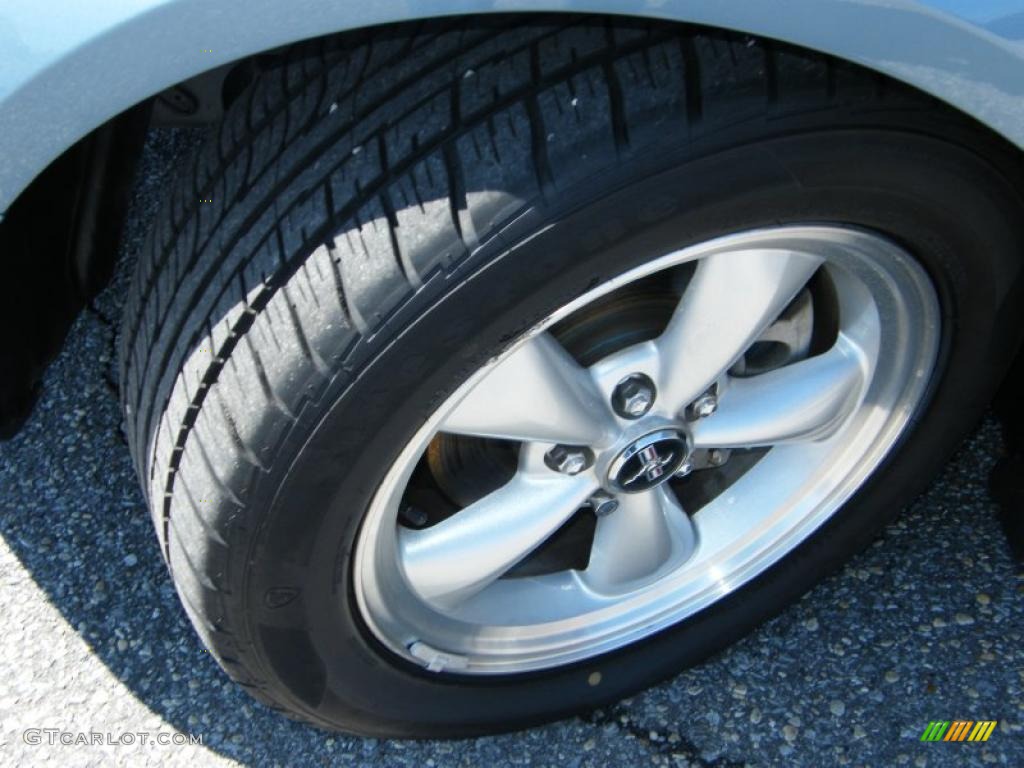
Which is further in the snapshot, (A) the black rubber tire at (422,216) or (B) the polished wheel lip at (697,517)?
(B) the polished wheel lip at (697,517)

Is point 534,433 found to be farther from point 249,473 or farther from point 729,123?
point 729,123

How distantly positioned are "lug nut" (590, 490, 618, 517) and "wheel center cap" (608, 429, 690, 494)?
6 cm

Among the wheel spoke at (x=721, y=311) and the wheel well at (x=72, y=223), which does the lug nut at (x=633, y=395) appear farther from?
the wheel well at (x=72, y=223)

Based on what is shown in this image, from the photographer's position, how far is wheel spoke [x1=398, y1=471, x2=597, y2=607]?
1.50 meters

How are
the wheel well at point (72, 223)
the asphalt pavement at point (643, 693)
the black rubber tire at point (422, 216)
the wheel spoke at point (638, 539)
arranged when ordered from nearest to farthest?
the black rubber tire at point (422, 216)
the wheel well at point (72, 223)
the wheel spoke at point (638, 539)
the asphalt pavement at point (643, 693)

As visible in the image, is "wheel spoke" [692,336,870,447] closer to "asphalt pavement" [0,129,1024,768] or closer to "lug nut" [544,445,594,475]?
"lug nut" [544,445,594,475]

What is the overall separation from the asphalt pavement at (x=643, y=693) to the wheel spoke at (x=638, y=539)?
0.23m

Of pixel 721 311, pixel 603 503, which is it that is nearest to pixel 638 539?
pixel 603 503

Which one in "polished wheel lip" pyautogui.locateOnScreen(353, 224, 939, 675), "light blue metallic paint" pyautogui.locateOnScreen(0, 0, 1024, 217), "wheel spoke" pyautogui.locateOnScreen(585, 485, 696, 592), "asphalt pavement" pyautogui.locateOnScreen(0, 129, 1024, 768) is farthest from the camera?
"asphalt pavement" pyautogui.locateOnScreen(0, 129, 1024, 768)

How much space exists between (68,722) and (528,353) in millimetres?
985

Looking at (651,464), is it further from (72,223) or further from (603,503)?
(72,223)

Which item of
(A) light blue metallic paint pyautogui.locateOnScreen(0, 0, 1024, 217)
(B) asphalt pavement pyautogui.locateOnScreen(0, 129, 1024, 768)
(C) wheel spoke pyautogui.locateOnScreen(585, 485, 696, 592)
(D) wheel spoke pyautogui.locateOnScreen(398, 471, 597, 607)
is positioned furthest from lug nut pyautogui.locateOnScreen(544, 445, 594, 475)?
(A) light blue metallic paint pyautogui.locateOnScreen(0, 0, 1024, 217)

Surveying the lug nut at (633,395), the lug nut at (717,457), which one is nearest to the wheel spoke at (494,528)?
the lug nut at (633,395)

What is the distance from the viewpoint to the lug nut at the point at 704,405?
4.97ft
